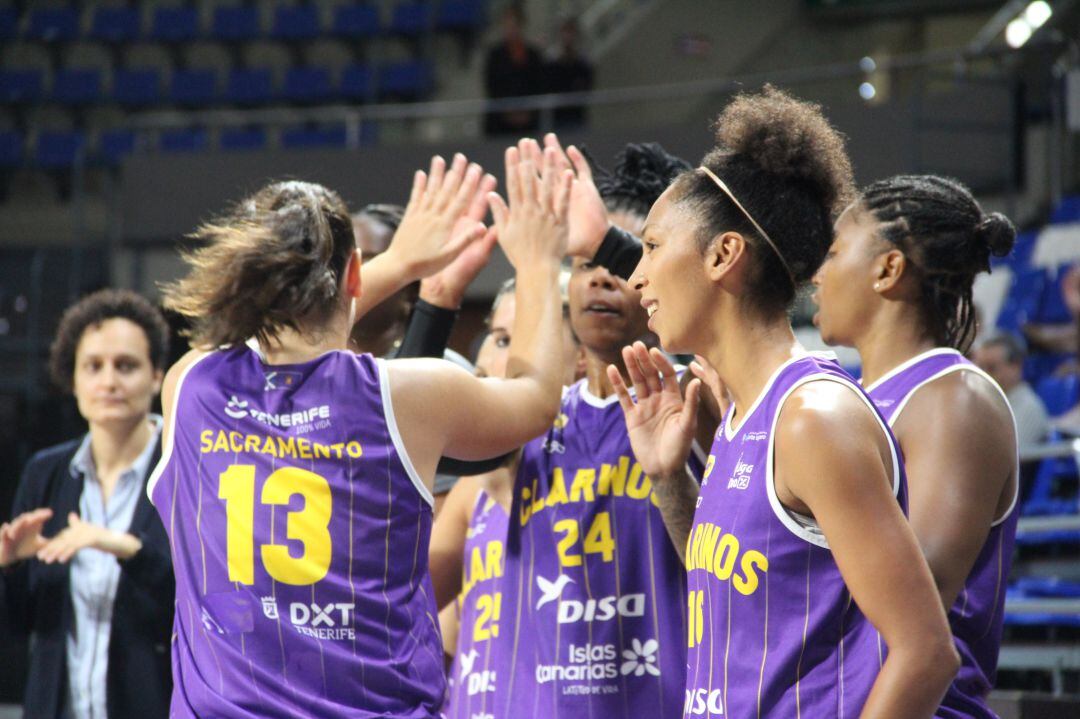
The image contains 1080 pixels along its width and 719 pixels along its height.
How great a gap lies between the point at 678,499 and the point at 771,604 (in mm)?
584

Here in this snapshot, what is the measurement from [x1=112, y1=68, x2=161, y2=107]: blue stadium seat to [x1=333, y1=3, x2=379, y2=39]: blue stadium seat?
1.80 meters

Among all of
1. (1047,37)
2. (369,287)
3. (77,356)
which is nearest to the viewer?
(369,287)

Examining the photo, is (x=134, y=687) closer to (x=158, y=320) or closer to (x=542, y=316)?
(x=158, y=320)

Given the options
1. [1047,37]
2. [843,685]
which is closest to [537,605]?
[843,685]

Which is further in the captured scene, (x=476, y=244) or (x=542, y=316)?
(x=476, y=244)

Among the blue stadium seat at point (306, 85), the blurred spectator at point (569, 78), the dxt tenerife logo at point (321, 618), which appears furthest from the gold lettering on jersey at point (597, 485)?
the blue stadium seat at point (306, 85)

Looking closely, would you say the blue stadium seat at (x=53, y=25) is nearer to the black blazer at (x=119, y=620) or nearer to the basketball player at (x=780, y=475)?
the black blazer at (x=119, y=620)

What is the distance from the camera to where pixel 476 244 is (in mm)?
2930

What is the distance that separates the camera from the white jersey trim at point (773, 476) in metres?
1.89

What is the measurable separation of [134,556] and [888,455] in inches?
91.0

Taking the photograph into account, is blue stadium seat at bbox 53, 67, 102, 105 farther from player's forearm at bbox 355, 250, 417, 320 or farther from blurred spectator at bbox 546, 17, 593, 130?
player's forearm at bbox 355, 250, 417, 320

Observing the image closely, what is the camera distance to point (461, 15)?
12359 millimetres

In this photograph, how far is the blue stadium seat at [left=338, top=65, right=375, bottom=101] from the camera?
12.1 meters

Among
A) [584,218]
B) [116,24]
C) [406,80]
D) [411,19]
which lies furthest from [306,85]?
[584,218]
